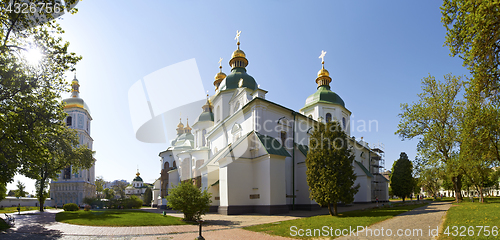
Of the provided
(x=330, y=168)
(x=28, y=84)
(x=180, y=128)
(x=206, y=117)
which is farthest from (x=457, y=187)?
(x=180, y=128)

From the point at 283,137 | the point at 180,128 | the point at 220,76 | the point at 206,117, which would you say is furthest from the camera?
the point at 180,128

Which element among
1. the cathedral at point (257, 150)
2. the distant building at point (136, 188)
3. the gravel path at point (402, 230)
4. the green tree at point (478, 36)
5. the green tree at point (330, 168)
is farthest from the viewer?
the distant building at point (136, 188)

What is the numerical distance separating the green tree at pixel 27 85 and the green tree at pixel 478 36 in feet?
43.9

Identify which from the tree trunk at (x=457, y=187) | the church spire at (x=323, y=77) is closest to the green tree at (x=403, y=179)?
the tree trunk at (x=457, y=187)

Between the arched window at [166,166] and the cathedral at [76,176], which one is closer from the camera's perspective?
the arched window at [166,166]

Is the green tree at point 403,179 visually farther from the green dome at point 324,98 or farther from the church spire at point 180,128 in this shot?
the church spire at point 180,128

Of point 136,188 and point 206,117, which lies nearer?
point 206,117

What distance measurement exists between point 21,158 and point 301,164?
18418 millimetres

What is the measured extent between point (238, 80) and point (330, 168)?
16745 mm

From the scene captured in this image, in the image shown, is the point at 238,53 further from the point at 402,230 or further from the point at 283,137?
the point at 402,230

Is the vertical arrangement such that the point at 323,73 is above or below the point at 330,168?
above

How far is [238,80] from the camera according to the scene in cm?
2966

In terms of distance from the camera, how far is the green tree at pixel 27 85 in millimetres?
10999

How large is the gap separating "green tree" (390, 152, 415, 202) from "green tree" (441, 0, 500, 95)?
101ft
